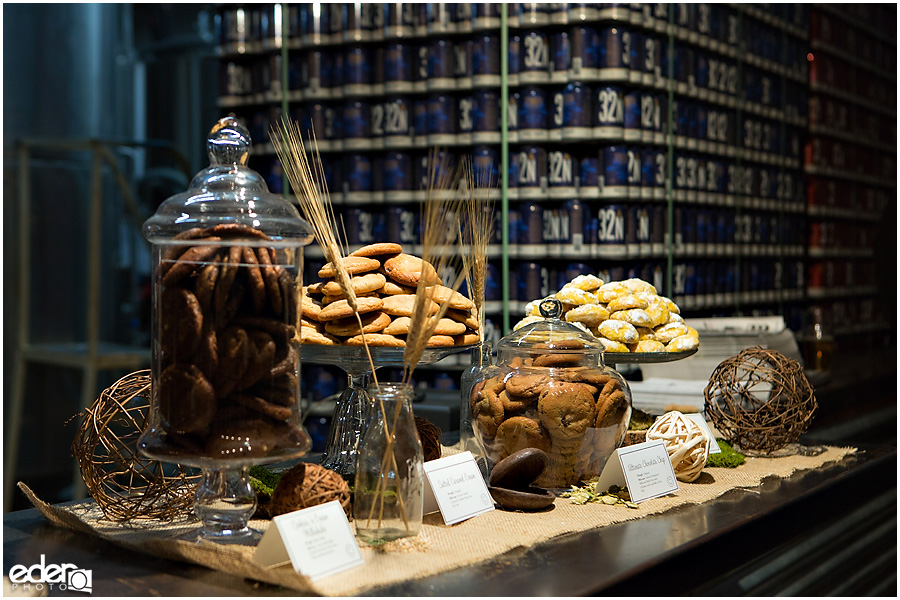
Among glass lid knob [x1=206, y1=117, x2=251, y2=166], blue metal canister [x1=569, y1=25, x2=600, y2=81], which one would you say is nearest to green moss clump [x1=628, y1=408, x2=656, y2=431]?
glass lid knob [x1=206, y1=117, x2=251, y2=166]

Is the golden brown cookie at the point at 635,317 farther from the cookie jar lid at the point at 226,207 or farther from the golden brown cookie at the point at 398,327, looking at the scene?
the cookie jar lid at the point at 226,207

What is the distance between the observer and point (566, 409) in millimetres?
1329

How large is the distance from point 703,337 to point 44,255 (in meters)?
2.84

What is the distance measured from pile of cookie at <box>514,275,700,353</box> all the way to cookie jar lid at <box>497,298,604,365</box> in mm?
238

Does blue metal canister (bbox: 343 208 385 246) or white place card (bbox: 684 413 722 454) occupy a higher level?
blue metal canister (bbox: 343 208 385 246)

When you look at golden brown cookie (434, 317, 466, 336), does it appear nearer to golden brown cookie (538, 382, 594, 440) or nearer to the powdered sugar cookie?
golden brown cookie (538, 382, 594, 440)

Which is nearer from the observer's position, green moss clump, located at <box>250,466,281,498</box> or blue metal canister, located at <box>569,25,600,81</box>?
green moss clump, located at <box>250,466,281,498</box>

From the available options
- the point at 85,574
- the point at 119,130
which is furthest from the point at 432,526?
the point at 119,130

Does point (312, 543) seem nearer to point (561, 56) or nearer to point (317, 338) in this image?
point (317, 338)

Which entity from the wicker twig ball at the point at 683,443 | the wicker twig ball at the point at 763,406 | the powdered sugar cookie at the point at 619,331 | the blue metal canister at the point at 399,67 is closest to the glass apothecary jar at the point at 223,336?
the wicker twig ball at the point at 683,443

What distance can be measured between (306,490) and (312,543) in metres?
0.15

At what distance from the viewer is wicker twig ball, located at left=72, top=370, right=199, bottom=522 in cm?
124

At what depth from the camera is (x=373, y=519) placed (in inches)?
43.8

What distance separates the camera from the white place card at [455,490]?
1220mm
